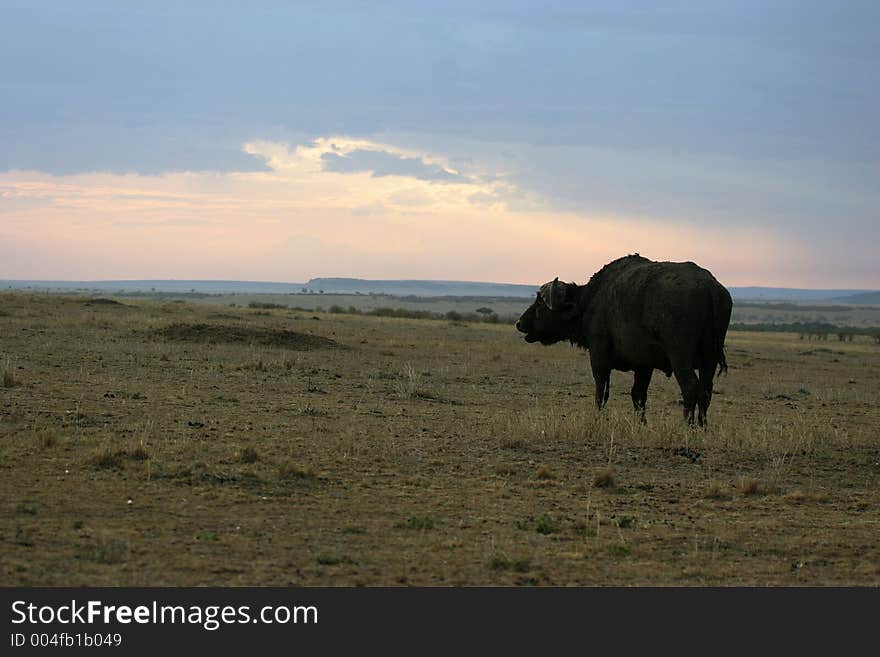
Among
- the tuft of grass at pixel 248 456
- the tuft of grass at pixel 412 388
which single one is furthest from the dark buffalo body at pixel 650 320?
the tuft of grass at pixel 248 456

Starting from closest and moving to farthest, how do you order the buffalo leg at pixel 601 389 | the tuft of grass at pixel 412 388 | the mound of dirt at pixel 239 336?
1. the buffalo leg at pixel 601 389
2. the tuft of grass at pixel 412 388
3. the mound of dirt at pixel 239 336

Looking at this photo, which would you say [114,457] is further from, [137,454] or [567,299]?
[567,299]

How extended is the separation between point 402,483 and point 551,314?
7.35m

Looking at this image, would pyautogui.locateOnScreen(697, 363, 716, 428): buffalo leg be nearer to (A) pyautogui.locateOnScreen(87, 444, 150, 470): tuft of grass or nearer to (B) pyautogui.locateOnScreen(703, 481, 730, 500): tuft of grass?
(B) pyautogui.locateOnScreen(703, 481, 730, 500): tuft of grass

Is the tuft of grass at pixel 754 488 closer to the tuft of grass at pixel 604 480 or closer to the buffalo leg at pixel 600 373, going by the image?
the tuft of grass at pixel 604 480

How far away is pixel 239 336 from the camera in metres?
28.1

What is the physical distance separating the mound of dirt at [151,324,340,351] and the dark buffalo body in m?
12.3

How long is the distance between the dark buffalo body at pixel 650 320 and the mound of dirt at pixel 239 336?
12273mm

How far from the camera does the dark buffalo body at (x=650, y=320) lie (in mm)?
13750

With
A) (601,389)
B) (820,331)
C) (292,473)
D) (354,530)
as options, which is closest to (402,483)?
(292,473)

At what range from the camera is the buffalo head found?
16969 millimetres

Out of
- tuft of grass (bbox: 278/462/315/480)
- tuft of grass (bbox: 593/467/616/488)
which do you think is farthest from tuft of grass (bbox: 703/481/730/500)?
tuft of grass (bbox: 278/462/315/480)

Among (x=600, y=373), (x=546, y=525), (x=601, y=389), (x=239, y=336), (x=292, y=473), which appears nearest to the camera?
(x=546, y=525)
